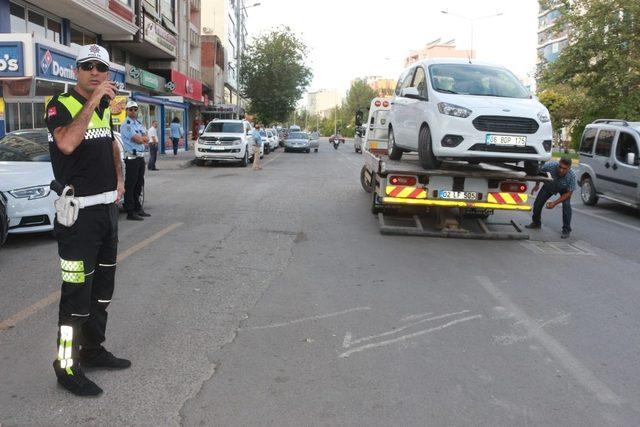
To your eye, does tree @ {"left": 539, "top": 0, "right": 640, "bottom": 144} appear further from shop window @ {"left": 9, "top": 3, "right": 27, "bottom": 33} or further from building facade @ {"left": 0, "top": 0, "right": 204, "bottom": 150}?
shop window @ {"left": 9, "top": 3, "right": 27, "bottom": 33}

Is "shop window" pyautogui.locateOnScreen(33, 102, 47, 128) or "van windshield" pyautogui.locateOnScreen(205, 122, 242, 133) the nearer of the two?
"shop window" pyautogui.locateOnScreen(33, 102, 47, 128)

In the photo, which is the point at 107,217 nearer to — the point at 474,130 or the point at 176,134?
the point at 474,130

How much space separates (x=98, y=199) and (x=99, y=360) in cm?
110

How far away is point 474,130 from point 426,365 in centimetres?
473

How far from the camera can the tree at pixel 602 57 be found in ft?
89.9

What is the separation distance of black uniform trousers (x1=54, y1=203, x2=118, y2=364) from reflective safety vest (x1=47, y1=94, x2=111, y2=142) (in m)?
0.43

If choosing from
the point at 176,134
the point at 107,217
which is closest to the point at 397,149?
the point at 107,217

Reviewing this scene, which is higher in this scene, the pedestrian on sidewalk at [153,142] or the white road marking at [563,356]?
the pedestrian on sidewalk at [153,142]

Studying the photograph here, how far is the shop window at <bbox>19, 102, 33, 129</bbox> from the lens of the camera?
1758 centimetres

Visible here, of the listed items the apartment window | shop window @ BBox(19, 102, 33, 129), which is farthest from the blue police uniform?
the apartment window

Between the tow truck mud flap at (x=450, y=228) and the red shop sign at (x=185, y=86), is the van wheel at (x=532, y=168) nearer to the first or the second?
the tow truck mud flap at (x=450, y=228)

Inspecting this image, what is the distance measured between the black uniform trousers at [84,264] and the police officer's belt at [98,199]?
0.03 metres

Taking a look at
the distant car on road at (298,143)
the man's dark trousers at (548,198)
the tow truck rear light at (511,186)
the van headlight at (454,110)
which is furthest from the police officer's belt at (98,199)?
the distant car on road at (298,143)

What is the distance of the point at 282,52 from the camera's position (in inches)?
2138
